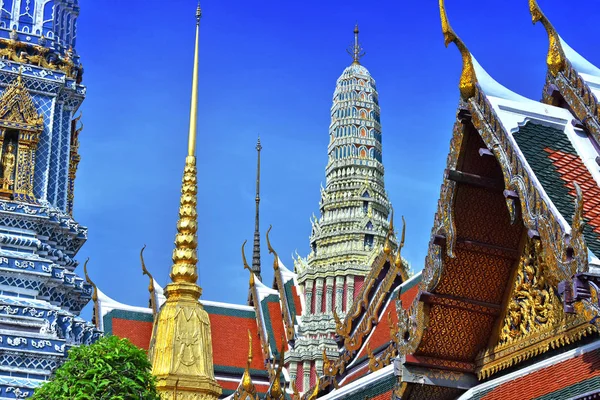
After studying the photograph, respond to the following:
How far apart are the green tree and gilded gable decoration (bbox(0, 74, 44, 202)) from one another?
31.3ft

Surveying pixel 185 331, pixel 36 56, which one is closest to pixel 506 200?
pixel 185 331

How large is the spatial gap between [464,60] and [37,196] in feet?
47.0

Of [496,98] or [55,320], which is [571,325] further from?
[55,320]

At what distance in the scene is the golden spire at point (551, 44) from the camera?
19.7ft

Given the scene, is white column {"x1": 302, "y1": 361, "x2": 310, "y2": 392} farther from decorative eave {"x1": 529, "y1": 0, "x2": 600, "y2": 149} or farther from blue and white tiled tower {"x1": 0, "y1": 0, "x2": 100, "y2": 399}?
decorative eave {"x1": 529, "y1": 0, "x2": 600, "y2": 149}

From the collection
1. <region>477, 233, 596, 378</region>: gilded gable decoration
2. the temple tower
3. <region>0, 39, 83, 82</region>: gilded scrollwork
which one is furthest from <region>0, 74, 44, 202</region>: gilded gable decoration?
<region>477, 233, 596, 378</region>: gilded gable decoration

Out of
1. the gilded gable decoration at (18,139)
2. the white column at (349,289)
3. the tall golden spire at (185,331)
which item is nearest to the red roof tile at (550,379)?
the tall golden spire at (185,331)

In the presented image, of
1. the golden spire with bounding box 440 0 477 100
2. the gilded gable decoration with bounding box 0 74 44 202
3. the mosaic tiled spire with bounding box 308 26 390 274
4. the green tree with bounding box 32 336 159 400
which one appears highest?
the mosaic tiled spire with bounding box 308 26 390 274

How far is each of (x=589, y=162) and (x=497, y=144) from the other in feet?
1.76

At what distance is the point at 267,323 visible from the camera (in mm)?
29719

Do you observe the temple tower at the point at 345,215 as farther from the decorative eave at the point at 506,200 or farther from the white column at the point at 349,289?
the decorative eave at the point at 506,200

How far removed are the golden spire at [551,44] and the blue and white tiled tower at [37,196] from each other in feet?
39.7

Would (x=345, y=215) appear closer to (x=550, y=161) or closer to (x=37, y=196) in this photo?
(x=37, y=196)

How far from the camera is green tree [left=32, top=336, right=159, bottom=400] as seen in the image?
928 centimetres
